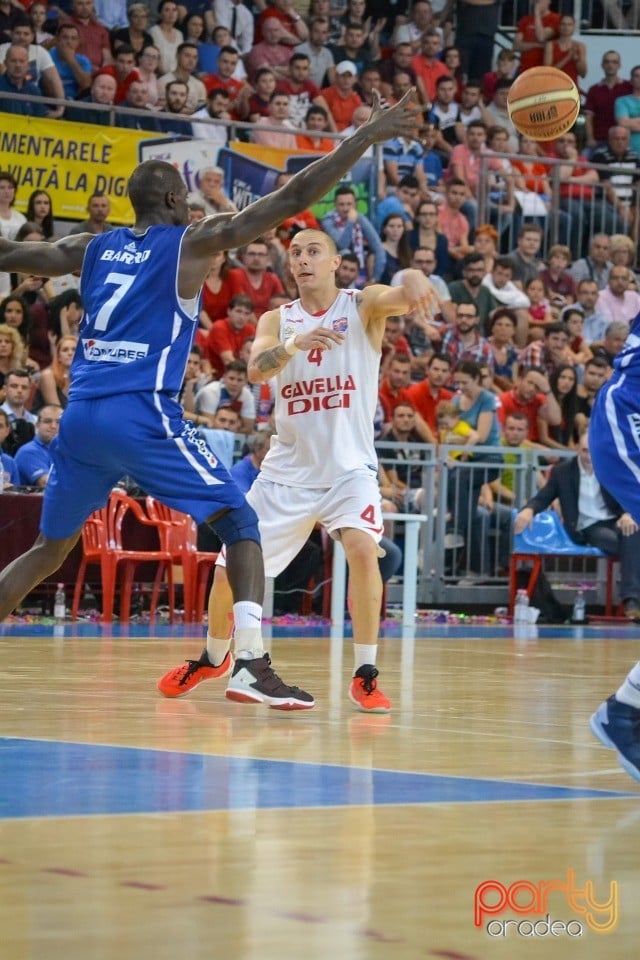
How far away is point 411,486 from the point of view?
53.4ft

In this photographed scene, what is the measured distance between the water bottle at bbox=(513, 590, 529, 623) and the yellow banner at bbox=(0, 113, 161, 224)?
558 cm

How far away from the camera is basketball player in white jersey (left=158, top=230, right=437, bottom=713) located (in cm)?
772

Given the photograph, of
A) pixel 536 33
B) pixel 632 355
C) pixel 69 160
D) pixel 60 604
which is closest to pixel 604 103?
pixel 536 33

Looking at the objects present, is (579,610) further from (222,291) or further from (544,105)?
(544,105)

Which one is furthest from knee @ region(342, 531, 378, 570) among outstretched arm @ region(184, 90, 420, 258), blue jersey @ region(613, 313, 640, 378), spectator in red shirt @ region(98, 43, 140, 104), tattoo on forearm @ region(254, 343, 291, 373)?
spectator in red shirt @ region(98, 43, 140, 104)

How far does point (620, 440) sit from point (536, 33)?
1881cm

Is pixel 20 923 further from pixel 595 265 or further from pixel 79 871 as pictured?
pixel 595 265

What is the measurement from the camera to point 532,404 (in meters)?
17.9

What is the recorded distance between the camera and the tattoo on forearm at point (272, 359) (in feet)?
24.7

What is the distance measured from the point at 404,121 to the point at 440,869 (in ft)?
13.0

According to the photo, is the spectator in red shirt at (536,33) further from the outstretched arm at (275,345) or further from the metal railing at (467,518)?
the outstretched arm at (275,345)

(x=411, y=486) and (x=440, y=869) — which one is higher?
(x=411, y=486)

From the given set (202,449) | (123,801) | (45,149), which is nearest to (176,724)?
(202,449)

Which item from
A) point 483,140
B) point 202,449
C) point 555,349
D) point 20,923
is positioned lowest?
point 20,923
